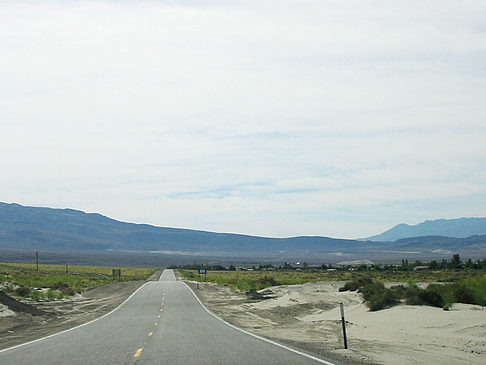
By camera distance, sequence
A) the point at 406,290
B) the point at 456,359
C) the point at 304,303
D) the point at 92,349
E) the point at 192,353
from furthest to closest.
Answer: the point at 304,303, the point at 406,290, the point at 92,349, the point at 192,353, the point at 456,359

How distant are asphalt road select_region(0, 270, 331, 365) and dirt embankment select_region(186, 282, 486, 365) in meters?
1.47

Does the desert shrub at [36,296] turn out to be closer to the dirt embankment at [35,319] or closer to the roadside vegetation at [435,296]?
the dirt embankment at [35,319]

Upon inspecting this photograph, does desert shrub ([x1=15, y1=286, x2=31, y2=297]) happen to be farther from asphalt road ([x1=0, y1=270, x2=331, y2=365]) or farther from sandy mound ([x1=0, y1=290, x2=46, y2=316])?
asphalt road ([x1=0, y1=270, x2=331, y2=365])

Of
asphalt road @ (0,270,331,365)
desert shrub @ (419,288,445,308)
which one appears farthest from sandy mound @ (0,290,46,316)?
desert shrub @ (419,288,445,308)

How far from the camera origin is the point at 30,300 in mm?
39656

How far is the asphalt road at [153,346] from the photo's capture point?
13.5 metres

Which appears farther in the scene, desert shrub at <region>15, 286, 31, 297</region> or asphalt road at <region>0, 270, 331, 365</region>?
desert shrub at <region>15, 286, 31, 297</region>

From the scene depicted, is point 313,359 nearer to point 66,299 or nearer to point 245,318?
point 245,318

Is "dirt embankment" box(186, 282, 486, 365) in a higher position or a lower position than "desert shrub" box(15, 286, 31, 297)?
lower

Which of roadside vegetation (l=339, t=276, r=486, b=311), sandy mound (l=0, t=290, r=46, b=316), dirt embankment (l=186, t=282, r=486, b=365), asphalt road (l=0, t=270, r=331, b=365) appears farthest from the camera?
sandy mound (l=0, t=290, r=46, b=316)

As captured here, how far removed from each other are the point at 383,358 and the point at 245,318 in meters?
15.1

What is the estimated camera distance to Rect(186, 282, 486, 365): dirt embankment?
559 inches

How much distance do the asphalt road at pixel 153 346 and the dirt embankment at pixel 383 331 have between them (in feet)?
4.82

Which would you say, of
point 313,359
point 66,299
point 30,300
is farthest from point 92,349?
point 66,299
